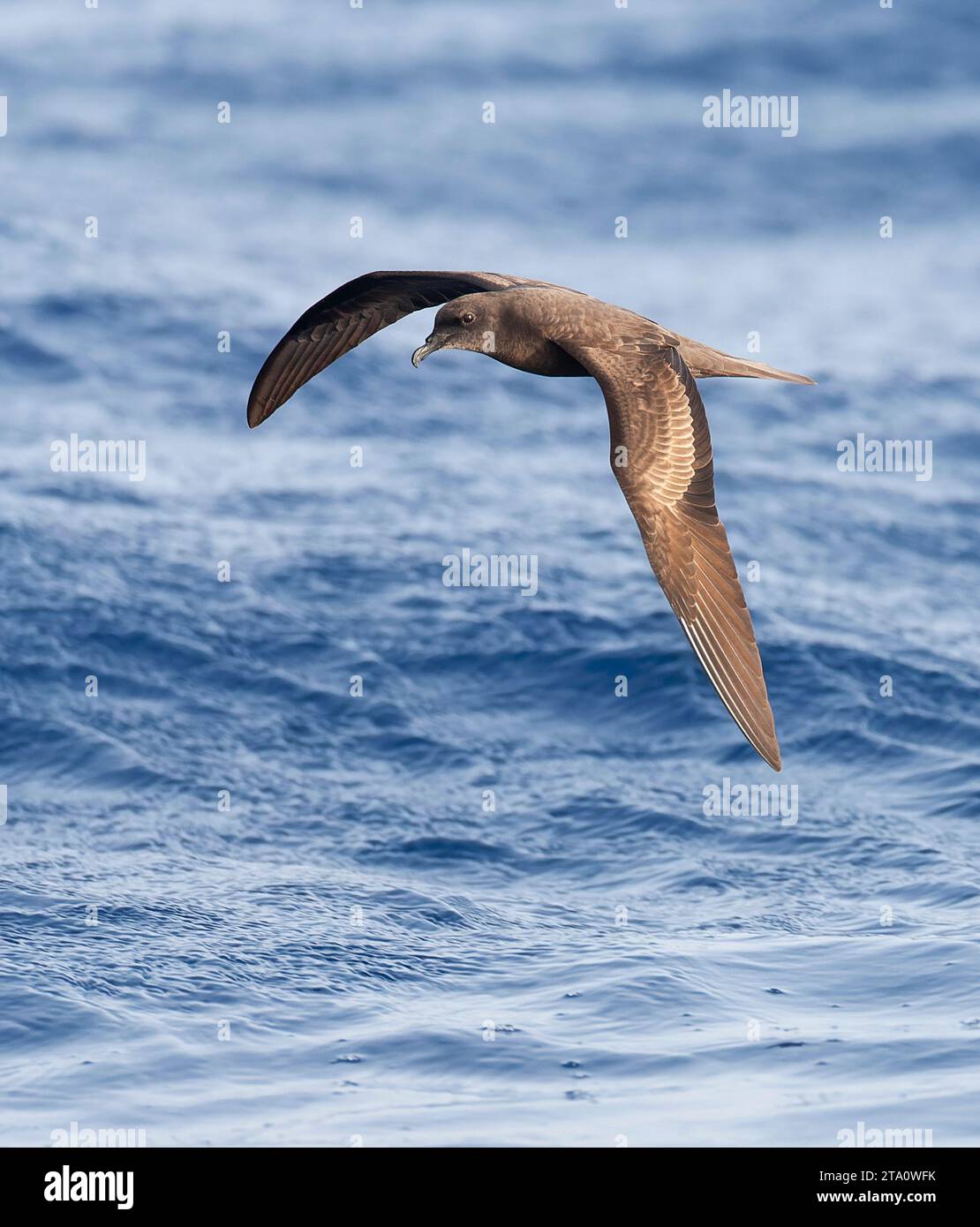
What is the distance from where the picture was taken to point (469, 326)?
8.36 meters

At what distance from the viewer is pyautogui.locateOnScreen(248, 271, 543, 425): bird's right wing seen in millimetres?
9062

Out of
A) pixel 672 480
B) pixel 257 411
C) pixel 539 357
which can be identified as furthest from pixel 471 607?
pixel 672 480

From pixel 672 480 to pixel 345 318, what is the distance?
208 centimetres

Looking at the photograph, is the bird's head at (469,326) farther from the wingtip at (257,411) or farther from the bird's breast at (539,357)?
the wingtip at (257,411)

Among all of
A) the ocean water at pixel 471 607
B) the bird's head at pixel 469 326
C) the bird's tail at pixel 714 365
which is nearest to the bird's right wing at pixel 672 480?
the bird's head at pixel 469 326

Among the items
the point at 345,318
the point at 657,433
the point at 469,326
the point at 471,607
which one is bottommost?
the point at 657,433

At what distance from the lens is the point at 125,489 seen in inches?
655

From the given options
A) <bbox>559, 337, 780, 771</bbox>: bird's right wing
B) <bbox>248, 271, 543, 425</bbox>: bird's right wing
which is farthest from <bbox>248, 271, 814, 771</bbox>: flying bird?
<bbox>248, 271, 543, 425</bbox>: bird's right wing

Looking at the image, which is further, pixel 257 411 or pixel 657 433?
pixel 257 411

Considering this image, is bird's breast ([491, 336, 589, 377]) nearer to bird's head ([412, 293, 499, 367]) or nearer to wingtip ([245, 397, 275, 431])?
bird's head ([412, 293, 499, 367])

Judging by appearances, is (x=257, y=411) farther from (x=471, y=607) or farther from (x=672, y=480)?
(x=471, y=607)

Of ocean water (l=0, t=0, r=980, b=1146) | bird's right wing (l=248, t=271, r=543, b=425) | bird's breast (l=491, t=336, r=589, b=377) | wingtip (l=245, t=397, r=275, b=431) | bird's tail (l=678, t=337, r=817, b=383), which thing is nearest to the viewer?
bird's breast (l=491, t=336, r=589, b=377)

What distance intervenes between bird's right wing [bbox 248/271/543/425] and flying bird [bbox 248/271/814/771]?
49 cm

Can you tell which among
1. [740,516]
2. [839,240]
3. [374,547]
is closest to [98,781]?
[374,547]
